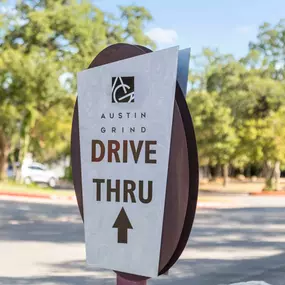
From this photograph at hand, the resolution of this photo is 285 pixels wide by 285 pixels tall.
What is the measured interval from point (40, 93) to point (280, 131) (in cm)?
1471

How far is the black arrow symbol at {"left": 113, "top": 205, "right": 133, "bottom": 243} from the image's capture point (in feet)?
17.1

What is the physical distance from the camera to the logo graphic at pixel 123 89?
5.20 meters

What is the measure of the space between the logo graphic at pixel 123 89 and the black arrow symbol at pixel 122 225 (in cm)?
92

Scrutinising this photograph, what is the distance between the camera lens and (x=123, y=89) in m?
5.24

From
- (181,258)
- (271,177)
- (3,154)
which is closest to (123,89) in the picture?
(181,258)

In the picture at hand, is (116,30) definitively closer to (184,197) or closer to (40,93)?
(40,93)

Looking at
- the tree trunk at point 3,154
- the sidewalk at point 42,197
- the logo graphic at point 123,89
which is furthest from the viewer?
the tree trunk at point 3,154

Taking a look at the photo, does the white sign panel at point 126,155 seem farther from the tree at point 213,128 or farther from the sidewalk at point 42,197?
the tree at point 213,128

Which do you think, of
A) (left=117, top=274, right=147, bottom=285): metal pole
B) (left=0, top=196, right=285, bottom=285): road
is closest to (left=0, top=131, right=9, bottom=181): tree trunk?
(left=0, top=196, right=285, bottom=285): road

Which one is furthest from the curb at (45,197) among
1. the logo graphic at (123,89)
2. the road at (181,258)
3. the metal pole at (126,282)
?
the logo graphic at (123,89)

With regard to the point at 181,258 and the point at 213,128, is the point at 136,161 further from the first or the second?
the point at 213,128

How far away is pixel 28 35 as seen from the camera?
31.4 metres

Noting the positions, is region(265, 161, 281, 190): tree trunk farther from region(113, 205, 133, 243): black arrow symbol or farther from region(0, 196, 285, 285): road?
region(113, 205, 133, 243): black arrow symbol

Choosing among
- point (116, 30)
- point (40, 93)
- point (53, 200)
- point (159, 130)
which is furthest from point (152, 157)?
point (116, 30)
